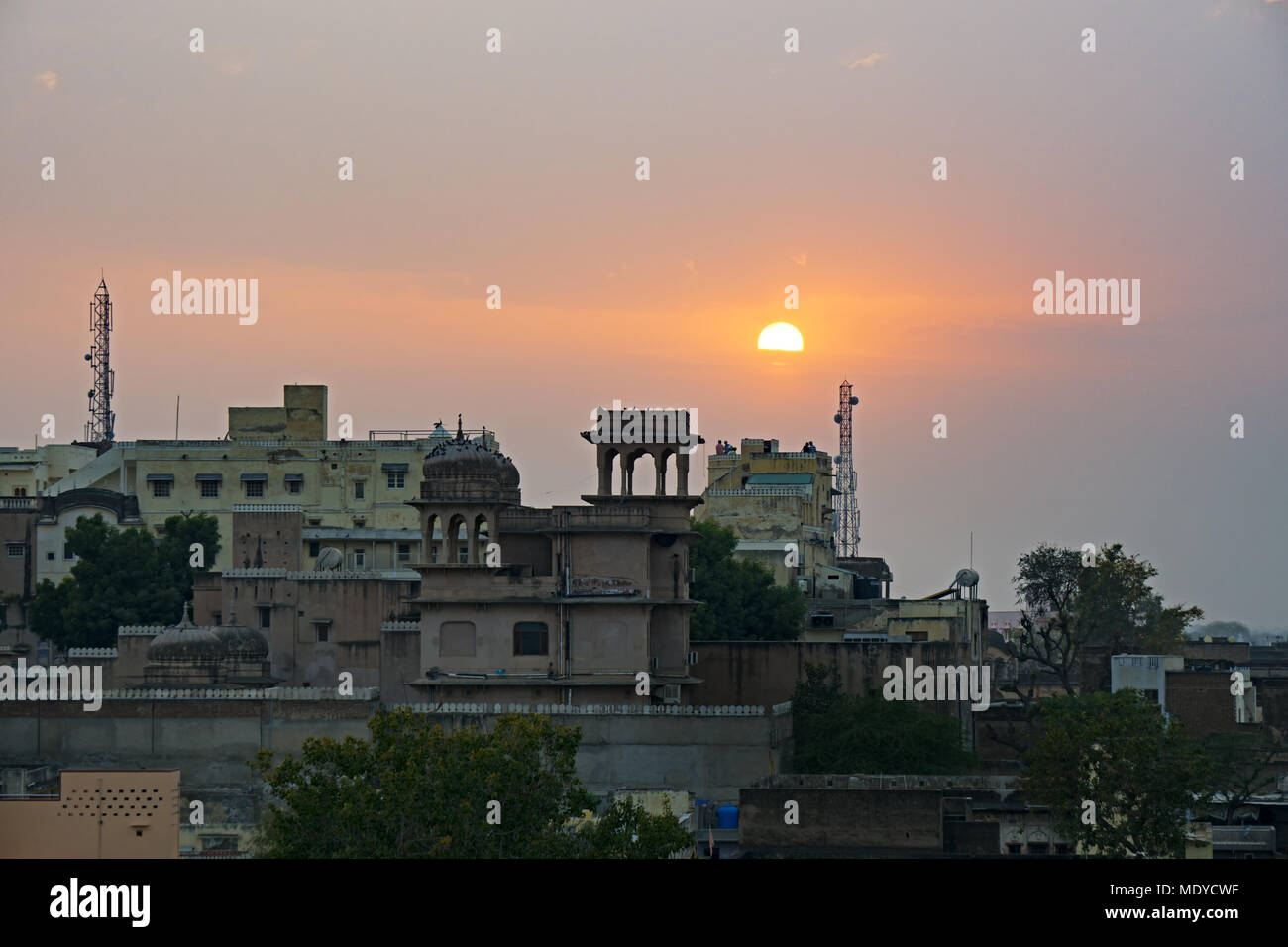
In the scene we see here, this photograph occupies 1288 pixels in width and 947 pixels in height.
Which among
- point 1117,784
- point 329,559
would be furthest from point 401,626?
point 1117,784

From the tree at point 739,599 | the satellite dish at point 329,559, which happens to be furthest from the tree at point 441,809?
the tree at point 739,599

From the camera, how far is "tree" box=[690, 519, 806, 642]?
9025 cm

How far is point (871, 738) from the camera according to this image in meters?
73.4

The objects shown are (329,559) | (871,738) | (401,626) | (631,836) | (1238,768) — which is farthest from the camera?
(329,559)

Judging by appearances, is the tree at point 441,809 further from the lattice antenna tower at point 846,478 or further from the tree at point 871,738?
the lattice antenna tower at point 846,478

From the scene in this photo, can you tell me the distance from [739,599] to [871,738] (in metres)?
18.3

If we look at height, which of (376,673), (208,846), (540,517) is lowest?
(208,846)

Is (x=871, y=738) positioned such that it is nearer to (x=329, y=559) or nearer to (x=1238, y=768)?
(x=1238, y=768)

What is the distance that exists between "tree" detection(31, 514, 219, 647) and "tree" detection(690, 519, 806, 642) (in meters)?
20.7
